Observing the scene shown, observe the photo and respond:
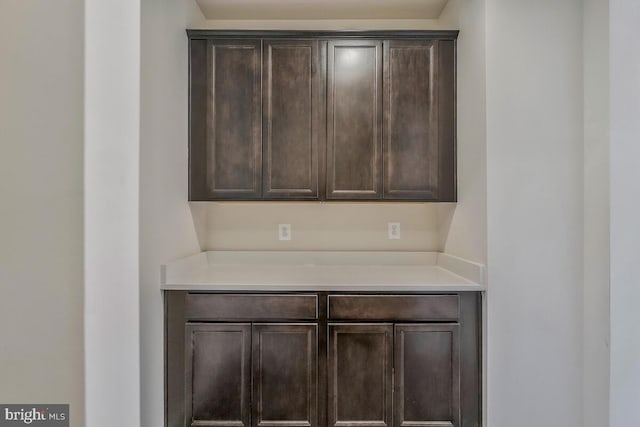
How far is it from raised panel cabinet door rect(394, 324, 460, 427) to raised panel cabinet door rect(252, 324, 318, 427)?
44cm

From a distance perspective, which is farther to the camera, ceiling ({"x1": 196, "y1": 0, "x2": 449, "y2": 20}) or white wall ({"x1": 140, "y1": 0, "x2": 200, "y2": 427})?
ceiling ({"x1": 196, "y1": 0, "x2": 449, "y2": 20})

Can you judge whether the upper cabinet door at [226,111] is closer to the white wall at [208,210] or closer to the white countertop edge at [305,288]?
the white wall at [208,210]

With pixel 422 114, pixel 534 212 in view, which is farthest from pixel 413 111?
pixel 534 212

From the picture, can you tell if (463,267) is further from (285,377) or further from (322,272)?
(285,377)

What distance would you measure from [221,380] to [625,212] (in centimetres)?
206

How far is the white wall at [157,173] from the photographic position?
1749mm

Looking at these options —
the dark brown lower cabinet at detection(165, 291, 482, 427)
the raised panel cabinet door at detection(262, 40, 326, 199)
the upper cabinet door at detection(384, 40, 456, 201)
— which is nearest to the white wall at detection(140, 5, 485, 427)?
the upper cabinet door at detection(384, 40, 456, 201)

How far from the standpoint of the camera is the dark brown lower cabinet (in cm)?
187

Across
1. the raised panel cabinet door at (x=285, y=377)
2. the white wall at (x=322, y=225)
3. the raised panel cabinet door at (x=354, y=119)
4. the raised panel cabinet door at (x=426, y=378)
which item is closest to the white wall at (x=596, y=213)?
the raised panel cabinet door at (x=426, y=378)

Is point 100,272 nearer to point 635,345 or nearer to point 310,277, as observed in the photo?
point 310,277

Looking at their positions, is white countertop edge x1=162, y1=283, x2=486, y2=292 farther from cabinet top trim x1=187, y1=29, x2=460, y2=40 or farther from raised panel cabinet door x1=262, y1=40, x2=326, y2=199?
cabinet top trim x1=187, y1=29, x2=460, y2=40

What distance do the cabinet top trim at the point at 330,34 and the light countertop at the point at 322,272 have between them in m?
1.32

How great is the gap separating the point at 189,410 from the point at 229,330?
0.45m

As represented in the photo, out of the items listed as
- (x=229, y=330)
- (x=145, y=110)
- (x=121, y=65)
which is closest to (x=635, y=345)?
(x=229, y=330)
